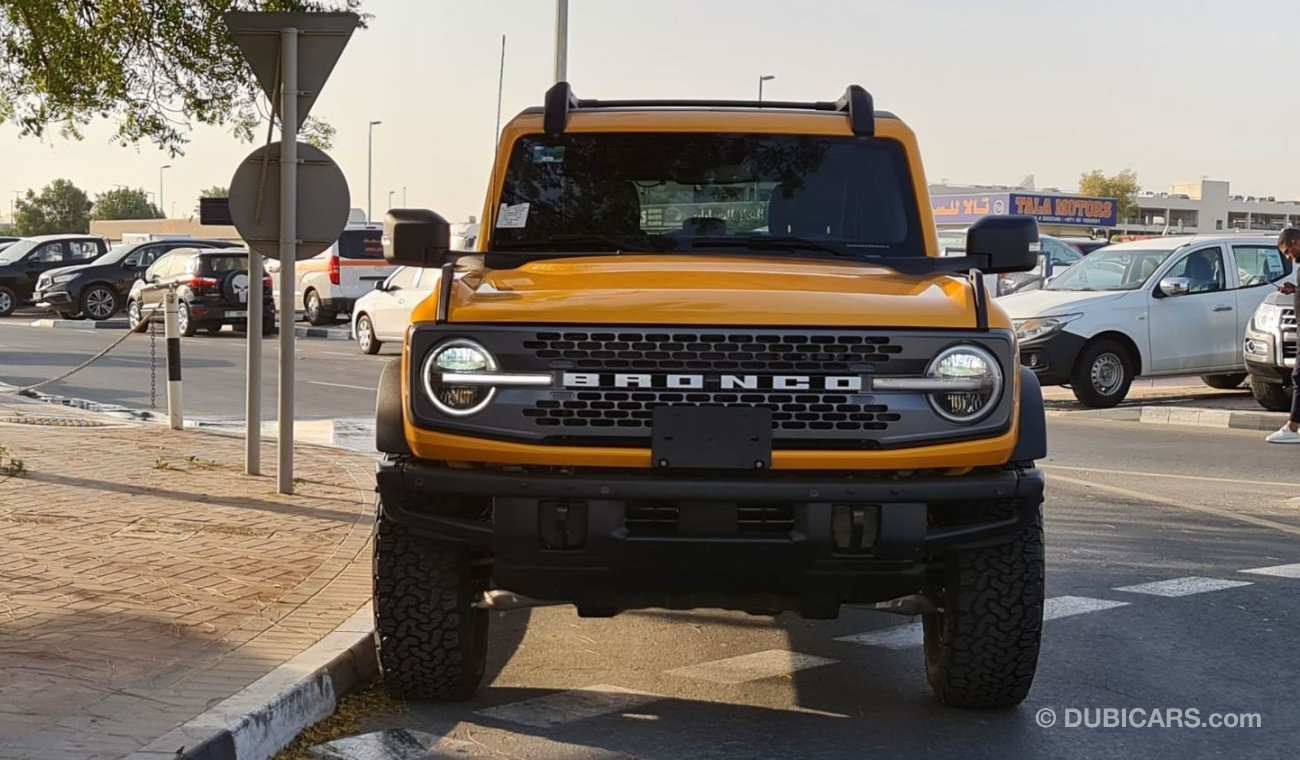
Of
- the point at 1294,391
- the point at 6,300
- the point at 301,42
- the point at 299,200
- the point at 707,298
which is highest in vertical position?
the point at 301,42

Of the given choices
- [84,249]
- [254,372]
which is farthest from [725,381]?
[84,249]

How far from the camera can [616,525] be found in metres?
4.37

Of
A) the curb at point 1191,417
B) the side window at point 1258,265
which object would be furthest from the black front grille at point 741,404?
the side window at point 1258,265

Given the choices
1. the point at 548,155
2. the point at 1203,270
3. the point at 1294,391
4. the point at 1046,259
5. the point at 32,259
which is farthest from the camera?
the point at 32,259

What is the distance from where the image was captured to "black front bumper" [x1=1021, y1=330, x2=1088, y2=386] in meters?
16.0

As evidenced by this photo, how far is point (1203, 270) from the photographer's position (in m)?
17.2

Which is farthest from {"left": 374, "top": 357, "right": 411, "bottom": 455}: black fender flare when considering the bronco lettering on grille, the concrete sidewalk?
the concrete sidewalk

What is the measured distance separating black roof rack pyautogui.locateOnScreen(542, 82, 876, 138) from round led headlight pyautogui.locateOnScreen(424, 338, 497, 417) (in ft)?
5.70

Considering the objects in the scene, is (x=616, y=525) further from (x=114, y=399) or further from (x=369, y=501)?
(x=114, y=399)

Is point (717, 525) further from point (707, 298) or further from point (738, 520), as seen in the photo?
point (707, 298)

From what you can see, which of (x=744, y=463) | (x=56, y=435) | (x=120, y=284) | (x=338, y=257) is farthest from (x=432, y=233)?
(x=120, y=284)

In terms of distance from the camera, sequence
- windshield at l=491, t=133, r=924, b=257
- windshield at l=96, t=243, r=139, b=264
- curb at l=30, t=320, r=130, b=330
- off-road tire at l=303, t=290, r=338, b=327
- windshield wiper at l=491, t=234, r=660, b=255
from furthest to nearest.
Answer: windshield at l=96, t=243, r=139, b=264, off-road tire at l=303, t=290, r=338, b=327, curb at l=30, t=320, r=130, b=330, windshield at l=491, t=133, r=924, b=257, windshield wiper at l=491, t=234, r=660, b=255

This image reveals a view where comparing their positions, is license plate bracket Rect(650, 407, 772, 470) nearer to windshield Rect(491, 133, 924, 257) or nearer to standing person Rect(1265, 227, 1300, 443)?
windshield Rect(491, 133, 924, 257)

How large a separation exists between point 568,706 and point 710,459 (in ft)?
4.23
